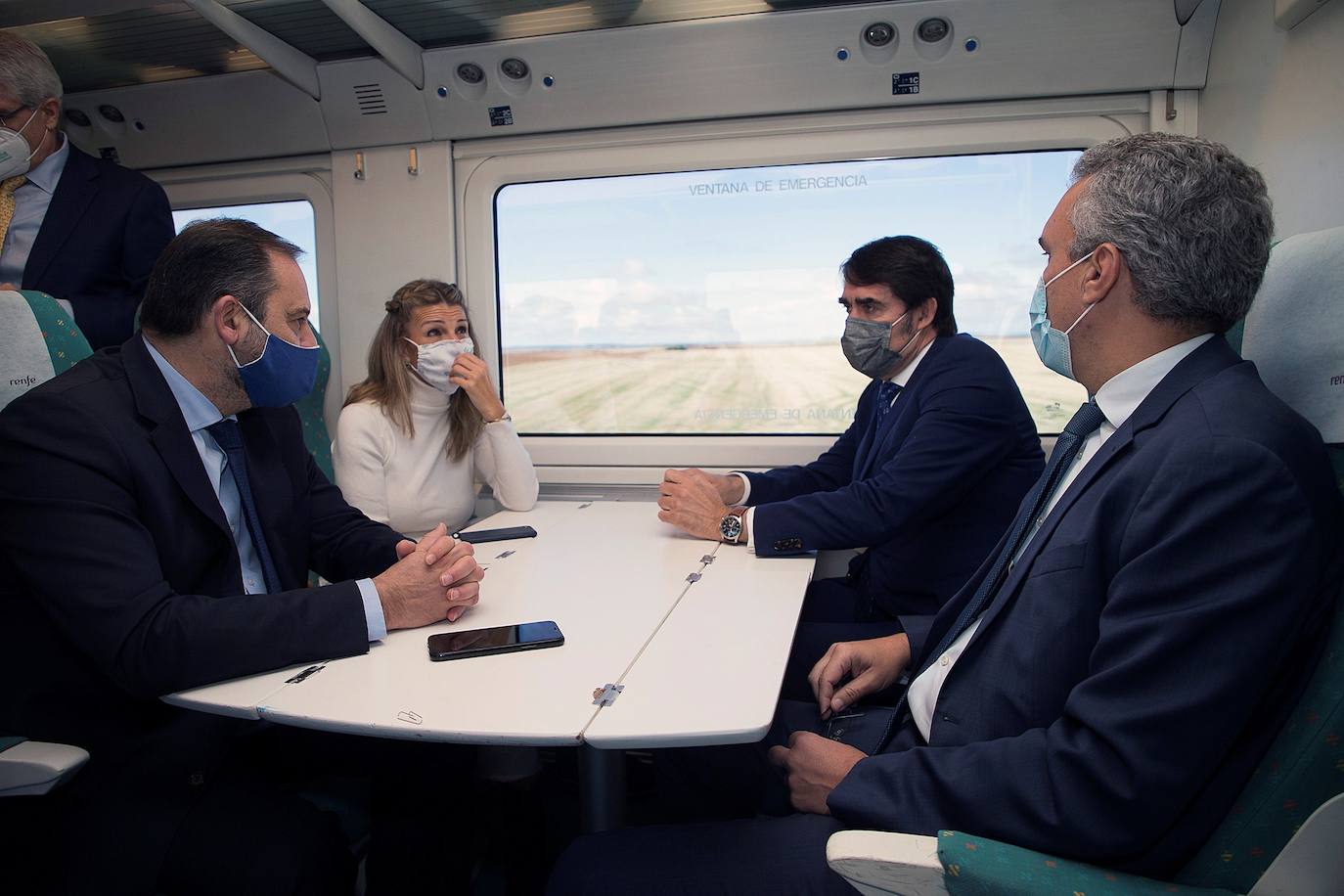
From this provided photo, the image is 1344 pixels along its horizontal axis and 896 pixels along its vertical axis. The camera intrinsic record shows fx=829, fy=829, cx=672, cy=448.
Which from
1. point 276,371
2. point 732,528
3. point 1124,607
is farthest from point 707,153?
point 1124,607

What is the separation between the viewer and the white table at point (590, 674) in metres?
1.27

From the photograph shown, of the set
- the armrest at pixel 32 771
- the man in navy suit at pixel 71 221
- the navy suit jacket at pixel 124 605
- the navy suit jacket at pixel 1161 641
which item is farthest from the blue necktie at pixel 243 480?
the navy suit jacket at pixel 1161 641

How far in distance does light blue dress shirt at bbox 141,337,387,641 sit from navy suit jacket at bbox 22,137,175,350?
1.24 meters

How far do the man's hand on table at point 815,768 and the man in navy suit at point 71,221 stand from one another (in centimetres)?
255

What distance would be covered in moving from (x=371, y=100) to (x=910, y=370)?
2404 millimetres

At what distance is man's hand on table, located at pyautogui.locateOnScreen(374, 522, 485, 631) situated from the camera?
1.65 metres

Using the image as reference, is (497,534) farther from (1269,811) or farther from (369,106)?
(1269,811)

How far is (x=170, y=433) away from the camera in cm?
161

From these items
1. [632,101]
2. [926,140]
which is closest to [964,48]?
[926,140]

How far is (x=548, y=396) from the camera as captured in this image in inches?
146

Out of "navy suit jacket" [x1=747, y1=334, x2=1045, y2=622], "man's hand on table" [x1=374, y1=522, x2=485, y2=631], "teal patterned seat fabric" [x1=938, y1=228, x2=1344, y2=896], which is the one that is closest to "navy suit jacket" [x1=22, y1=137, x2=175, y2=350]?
"man's hand on table" [x1=374, y1=522, x2=485, y2=631]

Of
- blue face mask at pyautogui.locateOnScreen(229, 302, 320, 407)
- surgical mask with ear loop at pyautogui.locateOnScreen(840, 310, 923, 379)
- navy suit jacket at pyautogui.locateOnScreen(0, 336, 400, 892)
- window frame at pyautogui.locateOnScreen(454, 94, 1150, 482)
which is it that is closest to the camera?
navy suit jacket at pyautogui.locateOnScreen(0, 336, 400, 892)

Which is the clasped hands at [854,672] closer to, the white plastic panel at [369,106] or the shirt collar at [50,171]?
the white plastic panel at [369,106]

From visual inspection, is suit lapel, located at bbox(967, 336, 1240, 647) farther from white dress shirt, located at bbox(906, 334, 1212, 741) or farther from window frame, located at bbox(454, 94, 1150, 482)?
window frame, located at bbox(454, 94, 1150, 482)
